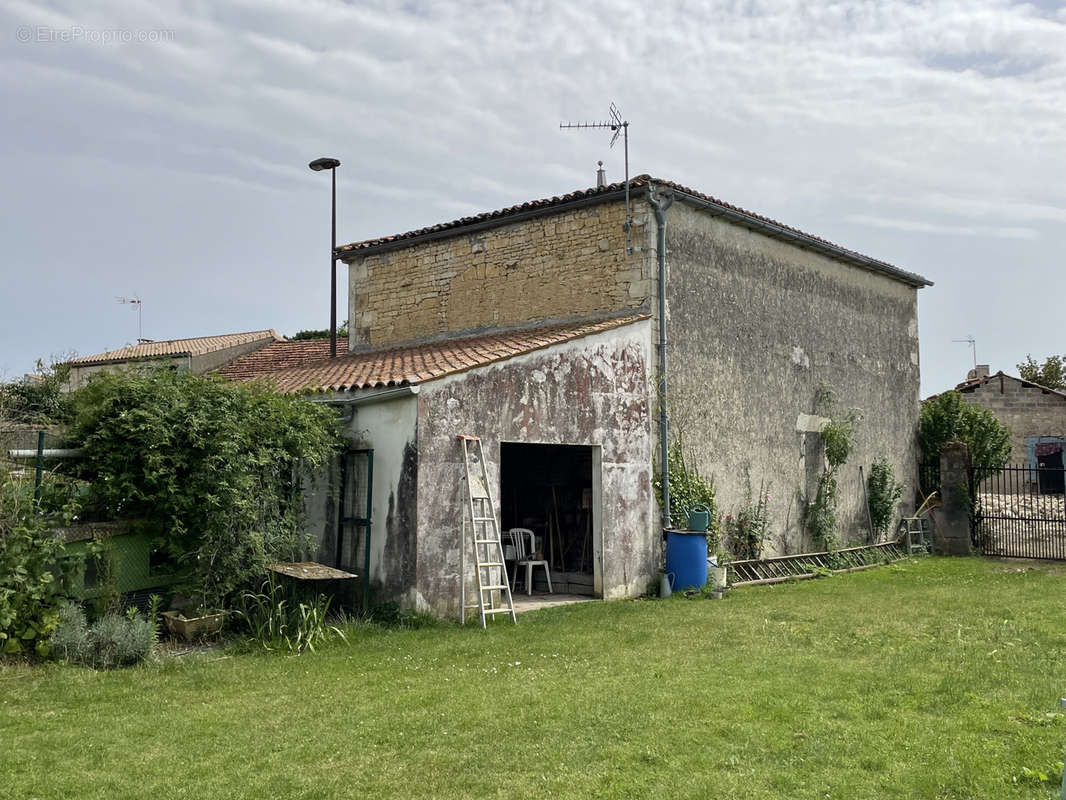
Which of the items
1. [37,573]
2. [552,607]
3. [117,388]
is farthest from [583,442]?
[37,573]

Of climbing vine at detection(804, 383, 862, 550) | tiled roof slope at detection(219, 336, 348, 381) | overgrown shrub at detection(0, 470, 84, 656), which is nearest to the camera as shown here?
overgrown shrub at detection(0, 470, 84, 656)

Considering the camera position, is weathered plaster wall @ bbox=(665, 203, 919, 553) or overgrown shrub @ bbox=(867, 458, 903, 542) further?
overgrown shrub @ bbox=(867, 458, 903, 542)

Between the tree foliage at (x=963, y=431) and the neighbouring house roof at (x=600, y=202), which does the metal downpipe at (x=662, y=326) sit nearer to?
the neighbouring house roof at (x=600, y=202)

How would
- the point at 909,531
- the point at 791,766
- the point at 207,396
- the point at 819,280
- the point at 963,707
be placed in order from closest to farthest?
the point at 791,766 → the point at 963,707 → the point at 207,396 → the point at 819,280 → the point at 909,531

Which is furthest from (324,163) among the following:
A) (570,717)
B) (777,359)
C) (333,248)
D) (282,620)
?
(570,717)

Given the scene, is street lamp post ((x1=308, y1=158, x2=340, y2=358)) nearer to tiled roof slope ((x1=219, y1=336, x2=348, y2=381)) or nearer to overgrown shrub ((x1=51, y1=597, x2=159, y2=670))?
Answer: tiled roof slope ((x1=219, y1=336, x2=348, y2=381))

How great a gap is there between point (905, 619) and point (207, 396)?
306 inches

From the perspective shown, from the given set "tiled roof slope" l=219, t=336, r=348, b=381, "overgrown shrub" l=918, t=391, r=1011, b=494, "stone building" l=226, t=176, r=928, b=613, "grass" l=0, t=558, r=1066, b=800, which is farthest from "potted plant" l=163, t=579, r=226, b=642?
"overgrown shrub" l=918, t=391, r=1011, b=494

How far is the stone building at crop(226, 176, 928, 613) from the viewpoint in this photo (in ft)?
32.1

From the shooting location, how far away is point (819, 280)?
16.4m

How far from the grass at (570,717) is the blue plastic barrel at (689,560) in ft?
8.46

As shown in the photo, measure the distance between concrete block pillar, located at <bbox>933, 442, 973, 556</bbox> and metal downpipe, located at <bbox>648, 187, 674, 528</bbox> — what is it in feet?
27.3

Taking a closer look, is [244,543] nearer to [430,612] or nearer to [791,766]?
[430,612]

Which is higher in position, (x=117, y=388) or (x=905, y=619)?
(x=117, y=388)
